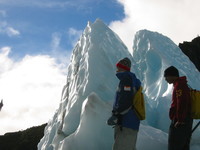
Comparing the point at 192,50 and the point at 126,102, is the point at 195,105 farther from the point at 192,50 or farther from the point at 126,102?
the point at 192,50

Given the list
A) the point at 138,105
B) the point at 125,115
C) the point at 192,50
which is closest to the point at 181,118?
the point at 138,105

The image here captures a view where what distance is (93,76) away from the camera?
23.5ft

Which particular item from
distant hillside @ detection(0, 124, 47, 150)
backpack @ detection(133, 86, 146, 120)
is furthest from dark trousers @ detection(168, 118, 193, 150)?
distant hillside @ detection(0, 124, 47, 150)

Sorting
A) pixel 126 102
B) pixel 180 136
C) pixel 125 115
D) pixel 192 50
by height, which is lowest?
pixel 180 136

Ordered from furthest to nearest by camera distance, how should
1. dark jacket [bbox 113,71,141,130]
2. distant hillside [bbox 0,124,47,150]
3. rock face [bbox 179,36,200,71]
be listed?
distant hillside [bbox 0,124,47,150] → rock face [bbox 179,36,200,71] → dark jacket [bbox 113,71,141,130]

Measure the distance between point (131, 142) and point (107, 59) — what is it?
4107 mm

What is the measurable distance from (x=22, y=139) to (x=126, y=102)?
93.9 feet

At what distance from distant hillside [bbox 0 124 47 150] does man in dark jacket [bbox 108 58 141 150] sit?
1041 inches

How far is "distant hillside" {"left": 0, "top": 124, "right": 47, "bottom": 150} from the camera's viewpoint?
29.1 meters

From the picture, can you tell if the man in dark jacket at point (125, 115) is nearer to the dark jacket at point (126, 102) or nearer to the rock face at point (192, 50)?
the dark jacket at point (126, 102)

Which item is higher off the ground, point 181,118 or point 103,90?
point 103,90

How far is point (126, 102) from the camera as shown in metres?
3.46

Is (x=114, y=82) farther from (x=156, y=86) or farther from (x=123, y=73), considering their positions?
(x=123, y=73)

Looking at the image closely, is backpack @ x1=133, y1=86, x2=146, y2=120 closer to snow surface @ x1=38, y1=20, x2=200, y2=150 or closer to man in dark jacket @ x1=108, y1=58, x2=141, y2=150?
man in dark jacket @ x1=108, y1=58, x2=141, y2=150
